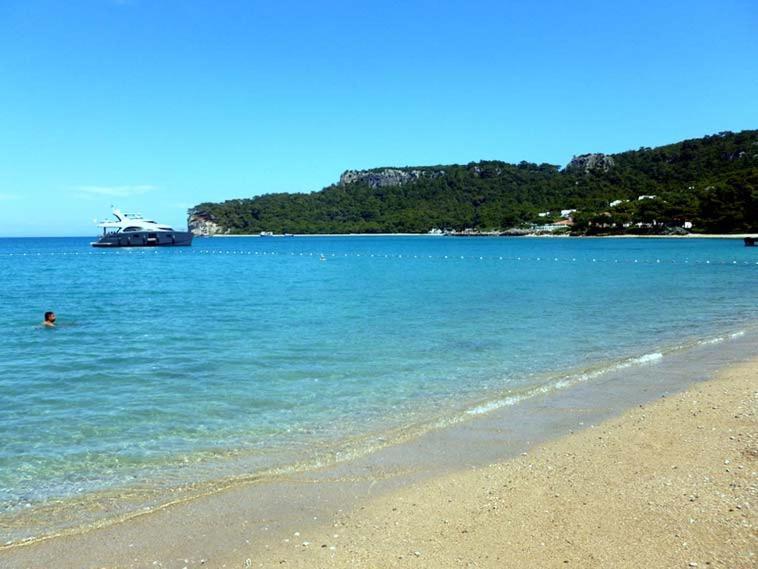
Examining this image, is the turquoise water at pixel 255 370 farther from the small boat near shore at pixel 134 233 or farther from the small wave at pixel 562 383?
the small boat near shore at pixel 134 233

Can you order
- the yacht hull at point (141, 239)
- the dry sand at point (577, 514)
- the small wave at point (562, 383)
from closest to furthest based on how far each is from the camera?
the dry sand at point (577, 514)
the small wave at point (562, 383)
the yacht hull at point (141, 239)

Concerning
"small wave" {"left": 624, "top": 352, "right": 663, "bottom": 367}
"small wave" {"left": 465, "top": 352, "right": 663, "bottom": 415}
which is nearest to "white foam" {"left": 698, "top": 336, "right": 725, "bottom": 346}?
"small wave" {"left": 465, "top": 352, "right": 663, "bottom": 415}

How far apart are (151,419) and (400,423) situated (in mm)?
4111

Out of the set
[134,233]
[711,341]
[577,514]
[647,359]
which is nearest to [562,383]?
[647,359]

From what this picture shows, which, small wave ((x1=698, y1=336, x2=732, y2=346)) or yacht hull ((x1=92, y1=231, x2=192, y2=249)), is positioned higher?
yacht hull ((x1=92, y1=231, x2=192, y2=249))

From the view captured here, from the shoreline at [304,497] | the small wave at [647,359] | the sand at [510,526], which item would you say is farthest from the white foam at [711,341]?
the sand at [510,526]

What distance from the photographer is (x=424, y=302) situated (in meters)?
28.1

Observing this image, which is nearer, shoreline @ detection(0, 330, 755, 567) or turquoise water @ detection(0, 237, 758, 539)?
shoreline @ detection(0, 330, 755, 567)

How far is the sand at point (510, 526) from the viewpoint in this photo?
5.27 metres

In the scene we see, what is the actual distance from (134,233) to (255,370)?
359 ft

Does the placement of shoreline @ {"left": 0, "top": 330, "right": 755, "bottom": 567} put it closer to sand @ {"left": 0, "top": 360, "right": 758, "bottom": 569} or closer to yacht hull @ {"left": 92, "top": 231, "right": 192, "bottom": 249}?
sand @ {"left": 0, "top": 360, "right": 758, "bottom": 569}

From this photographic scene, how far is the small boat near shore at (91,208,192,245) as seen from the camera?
115 metres

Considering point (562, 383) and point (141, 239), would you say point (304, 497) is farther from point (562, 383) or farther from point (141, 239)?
point (141, 239)

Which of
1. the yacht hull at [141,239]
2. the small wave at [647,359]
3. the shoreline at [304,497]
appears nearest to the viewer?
→ the shoreline at [304,497]
